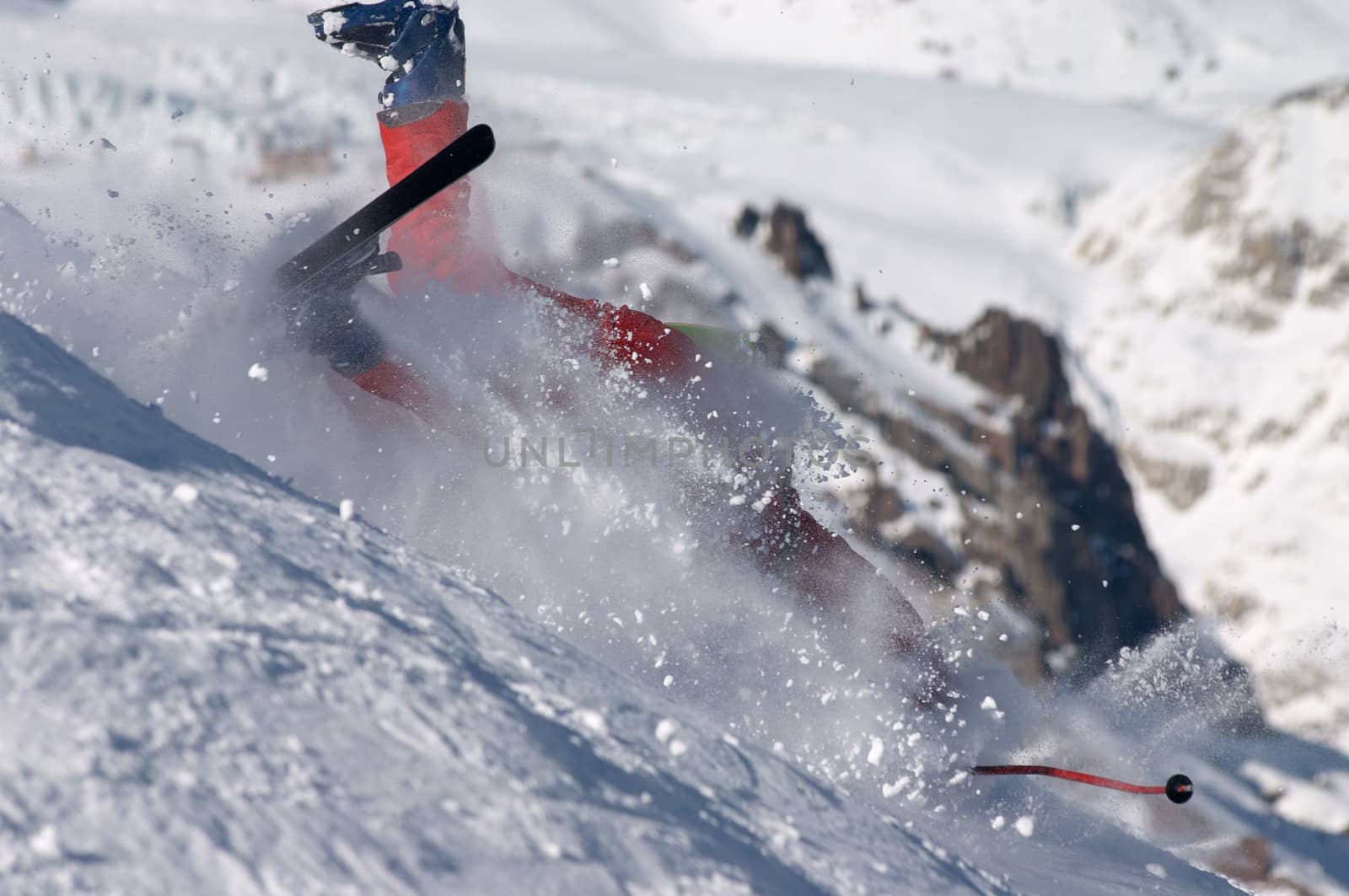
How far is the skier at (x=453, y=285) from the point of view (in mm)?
3123

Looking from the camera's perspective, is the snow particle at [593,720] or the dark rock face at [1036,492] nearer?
the snow particle at [593,720]

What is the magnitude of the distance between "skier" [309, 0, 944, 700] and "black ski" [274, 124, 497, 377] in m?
0.03

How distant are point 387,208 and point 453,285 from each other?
1.89ft

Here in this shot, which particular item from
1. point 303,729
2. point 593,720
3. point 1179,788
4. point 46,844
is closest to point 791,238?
point 1179,788

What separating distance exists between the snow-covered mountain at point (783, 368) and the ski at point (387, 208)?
1.13ft

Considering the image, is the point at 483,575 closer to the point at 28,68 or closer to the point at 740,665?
the point at 740,665

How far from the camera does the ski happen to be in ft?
8.77

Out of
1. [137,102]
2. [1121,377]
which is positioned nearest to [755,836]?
[137,102]

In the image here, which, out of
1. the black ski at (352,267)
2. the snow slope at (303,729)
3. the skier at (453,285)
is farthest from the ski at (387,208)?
the snow slope at (303,729)

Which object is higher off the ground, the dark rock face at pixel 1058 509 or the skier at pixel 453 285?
the skier at pixel 453 285

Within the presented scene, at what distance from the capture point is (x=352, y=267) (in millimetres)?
2805

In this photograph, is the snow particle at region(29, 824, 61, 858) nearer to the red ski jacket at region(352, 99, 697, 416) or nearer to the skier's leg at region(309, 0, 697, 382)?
the red ski jacket at region(352, 99, 697, 416)

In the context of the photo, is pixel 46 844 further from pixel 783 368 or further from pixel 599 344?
pixel 783 368

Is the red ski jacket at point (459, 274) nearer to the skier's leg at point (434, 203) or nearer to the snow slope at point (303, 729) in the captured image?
the skier's leg at point (434, 203)
